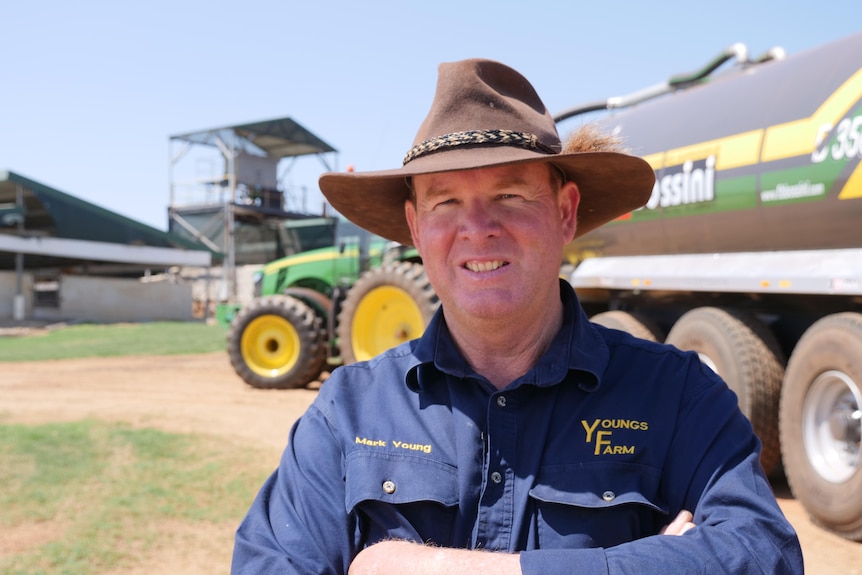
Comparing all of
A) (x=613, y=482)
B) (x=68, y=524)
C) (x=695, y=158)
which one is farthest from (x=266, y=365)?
(x=613, y=482)

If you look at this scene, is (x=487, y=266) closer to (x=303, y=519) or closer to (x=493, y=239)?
(x=493, y=239)

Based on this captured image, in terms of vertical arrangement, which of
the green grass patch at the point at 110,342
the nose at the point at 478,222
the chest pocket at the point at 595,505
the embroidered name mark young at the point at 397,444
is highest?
the nose at the point at 478,222

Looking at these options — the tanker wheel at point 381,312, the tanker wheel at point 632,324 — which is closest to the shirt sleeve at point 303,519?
the tanker wheel at point 632,324

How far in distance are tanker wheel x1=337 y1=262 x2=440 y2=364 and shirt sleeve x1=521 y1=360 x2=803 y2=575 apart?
7745 mm

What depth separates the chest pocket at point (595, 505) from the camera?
68.7 inches

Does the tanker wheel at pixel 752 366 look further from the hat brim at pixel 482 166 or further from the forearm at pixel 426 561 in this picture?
the forearm at pixel 426 561

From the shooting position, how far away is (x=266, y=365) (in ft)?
36.3

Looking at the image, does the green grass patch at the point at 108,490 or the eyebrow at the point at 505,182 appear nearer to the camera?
the eyebrow at the point at 505,182

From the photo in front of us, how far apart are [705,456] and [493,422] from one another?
19.5 inches

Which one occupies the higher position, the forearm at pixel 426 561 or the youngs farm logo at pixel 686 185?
the youngs farm logo at pixel 686 185

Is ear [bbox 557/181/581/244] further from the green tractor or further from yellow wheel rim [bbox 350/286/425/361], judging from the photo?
yellow wheel rim [bbox 350/286/425/361]

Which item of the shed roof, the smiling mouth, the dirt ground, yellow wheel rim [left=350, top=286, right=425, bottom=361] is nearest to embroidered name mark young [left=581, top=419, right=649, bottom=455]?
the smiling mouth

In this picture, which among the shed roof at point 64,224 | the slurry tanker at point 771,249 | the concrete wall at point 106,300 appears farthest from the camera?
the concrete wall at point 106,300

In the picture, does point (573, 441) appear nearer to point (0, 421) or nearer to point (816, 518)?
point (816, 518)
